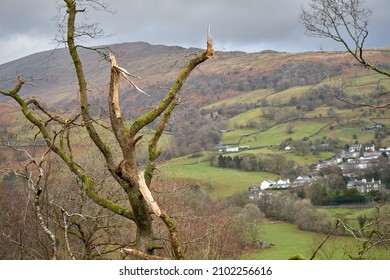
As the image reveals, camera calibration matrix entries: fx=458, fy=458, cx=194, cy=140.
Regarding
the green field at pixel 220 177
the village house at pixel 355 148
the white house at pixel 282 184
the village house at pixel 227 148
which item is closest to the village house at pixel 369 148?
the village house at pixel 355 148

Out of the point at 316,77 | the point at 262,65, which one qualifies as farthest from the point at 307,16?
the point at 262,65

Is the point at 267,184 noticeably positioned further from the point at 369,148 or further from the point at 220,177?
the point at 369,148

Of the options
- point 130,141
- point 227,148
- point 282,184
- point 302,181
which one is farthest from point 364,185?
point 130,141

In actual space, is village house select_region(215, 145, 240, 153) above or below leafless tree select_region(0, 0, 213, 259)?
below

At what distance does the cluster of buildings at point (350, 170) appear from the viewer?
143ft

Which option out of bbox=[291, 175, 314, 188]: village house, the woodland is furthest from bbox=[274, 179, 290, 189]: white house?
the woodland

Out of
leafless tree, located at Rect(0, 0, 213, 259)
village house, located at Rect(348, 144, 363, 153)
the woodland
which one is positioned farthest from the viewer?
village house, located at Rect(348, 144, 363, 153)

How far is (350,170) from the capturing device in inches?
1983

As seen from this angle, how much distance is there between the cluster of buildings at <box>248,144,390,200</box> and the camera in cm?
4362

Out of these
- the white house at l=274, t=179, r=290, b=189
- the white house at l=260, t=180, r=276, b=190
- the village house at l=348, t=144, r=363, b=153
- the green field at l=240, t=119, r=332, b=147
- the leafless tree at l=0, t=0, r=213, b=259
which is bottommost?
the white house at l=274, t=179, r=290, b=189

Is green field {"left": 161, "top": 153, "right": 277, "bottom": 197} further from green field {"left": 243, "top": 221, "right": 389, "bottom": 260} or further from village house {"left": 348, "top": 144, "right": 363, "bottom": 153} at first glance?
village house {"left": 348, "top": 144, "right": 363, "bottom": 153}

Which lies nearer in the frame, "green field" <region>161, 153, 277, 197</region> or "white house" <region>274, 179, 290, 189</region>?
"green field" <region>161, 153, 277, 197</region>

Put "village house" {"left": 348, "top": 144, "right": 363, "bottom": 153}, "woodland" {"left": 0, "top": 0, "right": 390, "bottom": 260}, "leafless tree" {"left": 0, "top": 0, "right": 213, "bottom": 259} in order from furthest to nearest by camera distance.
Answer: "village house" {"left": 348, "top": 144, "right": 363, "bottom": 153}
"woodland" {"left": 0, "top": 0, "right": 390, "bottom": 260}
"leafless tree" {"left": 0, "top": 0, "right": 213, "bottom": 259}

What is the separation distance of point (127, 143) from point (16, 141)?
4844 mm
